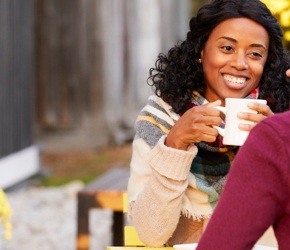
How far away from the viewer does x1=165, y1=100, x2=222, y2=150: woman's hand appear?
→ 2715 millimetres

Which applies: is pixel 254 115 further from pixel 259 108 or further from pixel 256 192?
pixel 256 192

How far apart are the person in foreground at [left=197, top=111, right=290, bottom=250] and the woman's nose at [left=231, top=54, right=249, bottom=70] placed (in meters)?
1.16

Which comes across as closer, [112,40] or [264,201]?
[264,201]

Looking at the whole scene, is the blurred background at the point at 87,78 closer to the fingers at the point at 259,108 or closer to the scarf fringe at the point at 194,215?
the scarf fringe at the point at 194,215

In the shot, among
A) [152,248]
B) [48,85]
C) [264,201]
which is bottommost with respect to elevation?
[48,85]

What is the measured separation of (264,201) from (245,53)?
1306 millimetres

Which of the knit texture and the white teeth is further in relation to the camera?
the white teeth

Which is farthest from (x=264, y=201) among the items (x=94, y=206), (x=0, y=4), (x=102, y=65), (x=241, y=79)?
(x=102, y=65)

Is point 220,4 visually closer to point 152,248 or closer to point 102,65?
point 152,248

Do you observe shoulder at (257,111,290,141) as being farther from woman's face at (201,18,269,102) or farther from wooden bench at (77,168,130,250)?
wooden bench at (77,168,130,250)

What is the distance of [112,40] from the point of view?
43.9 feet

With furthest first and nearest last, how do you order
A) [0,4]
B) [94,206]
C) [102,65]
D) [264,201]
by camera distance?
[102,65] → [0,4] → [94,206] → [264,201]

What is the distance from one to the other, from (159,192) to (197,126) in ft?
Result: 0.88

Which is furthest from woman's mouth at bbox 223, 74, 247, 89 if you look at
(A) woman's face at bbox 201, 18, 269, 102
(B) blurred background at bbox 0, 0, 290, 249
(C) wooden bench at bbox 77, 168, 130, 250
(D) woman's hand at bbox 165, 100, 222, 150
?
(B) blurred background at bbox 0, 0, 290, 249
